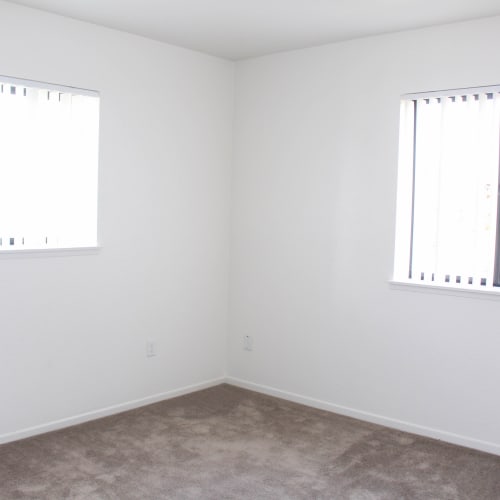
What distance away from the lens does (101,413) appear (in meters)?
4.27

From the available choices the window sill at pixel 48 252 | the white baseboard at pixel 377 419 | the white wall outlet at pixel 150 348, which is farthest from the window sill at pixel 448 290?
the window sill at pixel 48 252

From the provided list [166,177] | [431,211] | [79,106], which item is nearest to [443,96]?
[431,211]

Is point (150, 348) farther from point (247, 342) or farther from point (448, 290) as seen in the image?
point (448, 290)

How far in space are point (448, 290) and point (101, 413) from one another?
2.46 m

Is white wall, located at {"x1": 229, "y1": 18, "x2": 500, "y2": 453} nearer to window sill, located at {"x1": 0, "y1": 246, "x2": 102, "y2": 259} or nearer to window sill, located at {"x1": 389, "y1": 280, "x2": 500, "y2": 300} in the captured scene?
window sill, located at {"x1": 389, "y1": 280, "x2": 500, "y2": 300}

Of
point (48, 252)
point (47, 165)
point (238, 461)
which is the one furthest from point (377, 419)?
point (47, 165)

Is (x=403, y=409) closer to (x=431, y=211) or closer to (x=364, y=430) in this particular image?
(x=364, y=430)

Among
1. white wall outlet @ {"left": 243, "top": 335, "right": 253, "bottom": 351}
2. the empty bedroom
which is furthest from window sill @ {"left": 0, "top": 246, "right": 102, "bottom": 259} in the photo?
white wall outlet @ {"left": 243, "top": 335, "right": 253, "bottom": 351}

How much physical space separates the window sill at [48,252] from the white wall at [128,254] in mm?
27

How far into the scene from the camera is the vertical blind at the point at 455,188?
381 centimetres

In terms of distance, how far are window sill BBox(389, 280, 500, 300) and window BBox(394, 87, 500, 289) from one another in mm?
56

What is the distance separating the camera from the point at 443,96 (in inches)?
155

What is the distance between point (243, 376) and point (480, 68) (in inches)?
115

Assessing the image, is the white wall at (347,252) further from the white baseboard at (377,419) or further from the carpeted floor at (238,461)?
the carpeted floor at (238,461)
